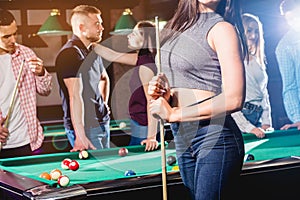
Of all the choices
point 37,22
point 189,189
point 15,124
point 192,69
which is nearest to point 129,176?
point 189,189

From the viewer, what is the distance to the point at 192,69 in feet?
9.61

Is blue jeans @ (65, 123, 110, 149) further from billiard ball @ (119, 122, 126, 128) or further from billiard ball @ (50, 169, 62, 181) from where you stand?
billiard ball @ (50, 169, 62, 181)

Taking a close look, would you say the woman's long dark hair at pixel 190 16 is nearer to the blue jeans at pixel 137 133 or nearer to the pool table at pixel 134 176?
the pool table at pixel 134 176

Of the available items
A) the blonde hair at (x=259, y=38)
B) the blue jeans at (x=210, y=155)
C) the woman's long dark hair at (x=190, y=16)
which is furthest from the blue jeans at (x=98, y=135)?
the blue jeans at (x=210, y=155)

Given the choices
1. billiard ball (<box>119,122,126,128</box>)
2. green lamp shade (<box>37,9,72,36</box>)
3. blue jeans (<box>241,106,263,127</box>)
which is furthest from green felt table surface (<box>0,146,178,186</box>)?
green lamp shade (<box>37,9,72,36</box>)

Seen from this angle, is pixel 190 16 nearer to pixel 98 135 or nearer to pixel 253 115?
pixel 98 135

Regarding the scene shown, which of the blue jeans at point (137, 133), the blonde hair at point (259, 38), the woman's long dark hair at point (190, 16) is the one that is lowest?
the blue jeans at point (137, 133)

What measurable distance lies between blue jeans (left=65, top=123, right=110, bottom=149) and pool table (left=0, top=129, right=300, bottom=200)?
875 millimetres

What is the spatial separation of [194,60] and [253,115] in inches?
94.0

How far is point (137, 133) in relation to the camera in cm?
502

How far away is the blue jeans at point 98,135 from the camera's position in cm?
489

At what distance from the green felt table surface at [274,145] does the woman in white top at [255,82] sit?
0.61 metres

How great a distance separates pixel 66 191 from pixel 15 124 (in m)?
2.08

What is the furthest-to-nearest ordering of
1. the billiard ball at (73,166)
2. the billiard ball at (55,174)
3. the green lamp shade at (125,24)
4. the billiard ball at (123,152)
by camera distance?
the green lamp shade at (125,24) < the billiard ball at (123,152) < the billiard ball at (73,166) < the billiard ball at (55,174)
